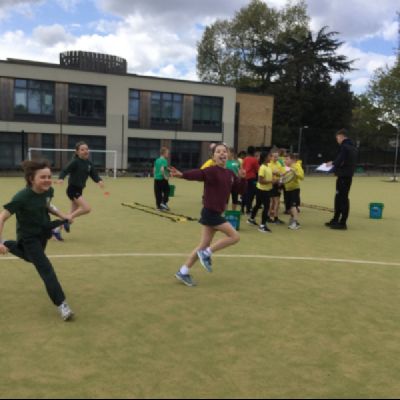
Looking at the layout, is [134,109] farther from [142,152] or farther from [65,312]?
[65,312]

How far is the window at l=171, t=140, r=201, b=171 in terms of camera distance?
39.8 metres

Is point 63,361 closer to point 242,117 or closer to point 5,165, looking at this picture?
point 5,165

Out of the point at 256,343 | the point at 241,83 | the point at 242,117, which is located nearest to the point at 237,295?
the point at 256,343

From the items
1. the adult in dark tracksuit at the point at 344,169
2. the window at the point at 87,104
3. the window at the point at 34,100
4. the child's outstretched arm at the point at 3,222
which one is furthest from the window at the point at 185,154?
the child's outstretched arm at the point at 3,222

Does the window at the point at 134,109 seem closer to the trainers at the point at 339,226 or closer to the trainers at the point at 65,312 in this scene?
the trainers at the point at 339,226

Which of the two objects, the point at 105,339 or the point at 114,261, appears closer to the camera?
the point at 105,339

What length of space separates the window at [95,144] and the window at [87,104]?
111cm

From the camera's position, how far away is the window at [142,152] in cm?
3703

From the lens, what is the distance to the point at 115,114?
37250mm

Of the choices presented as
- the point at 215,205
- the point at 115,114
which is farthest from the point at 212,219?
the point at 115,114

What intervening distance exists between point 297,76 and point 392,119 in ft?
42.1

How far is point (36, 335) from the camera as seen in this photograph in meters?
4.46

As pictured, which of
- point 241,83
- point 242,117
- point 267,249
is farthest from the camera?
point 241,83

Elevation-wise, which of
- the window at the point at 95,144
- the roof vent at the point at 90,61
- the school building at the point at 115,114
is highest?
the roof vent at the point at 90,61
